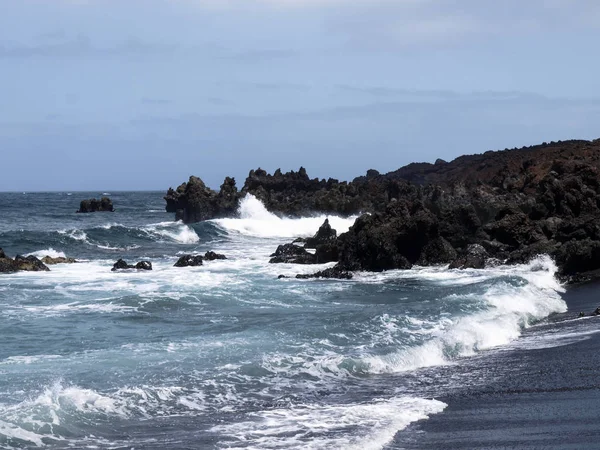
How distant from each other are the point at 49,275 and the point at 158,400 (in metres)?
16.1

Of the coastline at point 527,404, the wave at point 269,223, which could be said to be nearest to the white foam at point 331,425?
the coastline at point 527,404

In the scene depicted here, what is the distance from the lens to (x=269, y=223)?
180ft

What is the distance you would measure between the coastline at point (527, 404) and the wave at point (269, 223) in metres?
36.4

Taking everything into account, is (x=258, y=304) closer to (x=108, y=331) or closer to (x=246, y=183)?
(x=108, y=331)

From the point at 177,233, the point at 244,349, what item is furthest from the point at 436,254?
the point at 177,233

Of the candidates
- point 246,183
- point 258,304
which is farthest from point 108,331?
point 246,183

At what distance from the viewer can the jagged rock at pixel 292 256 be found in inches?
1147

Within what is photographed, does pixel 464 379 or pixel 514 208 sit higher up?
pixel 514 208

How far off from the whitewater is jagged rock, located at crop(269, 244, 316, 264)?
4.52 feet

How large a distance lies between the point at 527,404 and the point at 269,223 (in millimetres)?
44971

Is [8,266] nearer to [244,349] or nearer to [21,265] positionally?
[21,265]

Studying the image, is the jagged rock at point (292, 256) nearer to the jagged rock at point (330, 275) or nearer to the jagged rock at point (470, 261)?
the jagged rock at point (330, 275)

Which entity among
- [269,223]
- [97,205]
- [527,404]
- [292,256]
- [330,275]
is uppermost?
[97,205]

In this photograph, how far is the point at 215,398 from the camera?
35.8 feet
